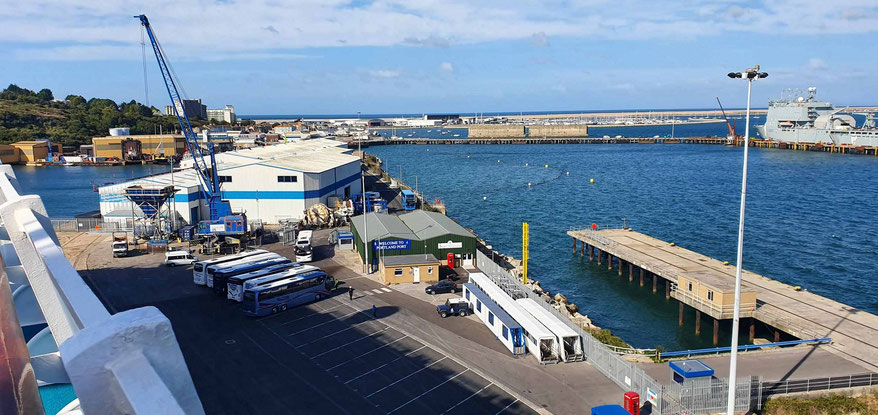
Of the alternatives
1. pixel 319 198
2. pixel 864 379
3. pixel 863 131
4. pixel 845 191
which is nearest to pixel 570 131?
pixel 863 131

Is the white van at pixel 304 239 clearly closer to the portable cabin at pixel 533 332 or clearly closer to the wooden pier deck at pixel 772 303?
the portable cabin at pixel 533 332

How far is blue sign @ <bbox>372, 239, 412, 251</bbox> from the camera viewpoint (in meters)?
32.9

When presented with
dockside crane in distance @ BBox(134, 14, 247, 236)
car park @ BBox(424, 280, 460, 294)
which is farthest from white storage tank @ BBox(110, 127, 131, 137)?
car park @ BBox(424, 280, 460, 294)

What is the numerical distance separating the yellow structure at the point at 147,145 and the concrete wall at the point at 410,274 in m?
101

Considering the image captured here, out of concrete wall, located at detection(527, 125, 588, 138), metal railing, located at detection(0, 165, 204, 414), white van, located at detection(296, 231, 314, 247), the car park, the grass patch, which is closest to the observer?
metal railing, located at detection(0, 165, 204, 414)

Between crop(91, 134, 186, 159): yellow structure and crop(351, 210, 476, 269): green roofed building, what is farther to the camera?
crop(91, 134, 186, 159): yellow structure

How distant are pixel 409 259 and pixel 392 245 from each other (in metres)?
1.69

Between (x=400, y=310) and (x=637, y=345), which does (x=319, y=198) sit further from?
(x=637, y=345)

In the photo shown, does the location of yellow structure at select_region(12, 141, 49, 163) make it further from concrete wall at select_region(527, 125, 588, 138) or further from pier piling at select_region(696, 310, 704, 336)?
concrete wall at select_region(527, 125, 588, 138)

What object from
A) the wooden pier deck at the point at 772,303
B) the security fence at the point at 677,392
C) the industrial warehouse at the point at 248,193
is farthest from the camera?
the industrial warehouse at the point at 248,193

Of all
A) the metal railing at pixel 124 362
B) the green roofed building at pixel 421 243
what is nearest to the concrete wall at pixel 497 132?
the green roofed building at pixel 421 243

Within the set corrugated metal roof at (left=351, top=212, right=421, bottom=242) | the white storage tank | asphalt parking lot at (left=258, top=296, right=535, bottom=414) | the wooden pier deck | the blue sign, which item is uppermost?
the white storage tank

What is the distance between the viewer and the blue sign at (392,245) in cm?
3288

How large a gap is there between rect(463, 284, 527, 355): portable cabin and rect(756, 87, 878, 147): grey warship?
399ft
